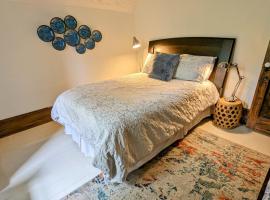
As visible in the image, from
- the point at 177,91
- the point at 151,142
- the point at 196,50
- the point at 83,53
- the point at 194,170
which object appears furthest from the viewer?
the point at 83,53

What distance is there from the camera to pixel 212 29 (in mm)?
2596

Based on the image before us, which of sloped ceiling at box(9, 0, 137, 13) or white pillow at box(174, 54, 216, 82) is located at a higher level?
sloped ceiling at box(9, 0, 137, 13)

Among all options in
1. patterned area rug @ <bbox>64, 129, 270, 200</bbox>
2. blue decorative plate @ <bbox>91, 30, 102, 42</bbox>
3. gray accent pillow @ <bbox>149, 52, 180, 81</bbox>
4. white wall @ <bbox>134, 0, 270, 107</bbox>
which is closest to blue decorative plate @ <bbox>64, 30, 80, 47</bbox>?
blue decorative plate @ <bbox>91, 30, 102, 42</bbox>

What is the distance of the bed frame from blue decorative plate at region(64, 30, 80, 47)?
1.67m

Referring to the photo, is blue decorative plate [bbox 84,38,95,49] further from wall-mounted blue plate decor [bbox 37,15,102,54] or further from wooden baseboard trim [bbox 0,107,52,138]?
wooden baseboard trim [bbox 0,107,52,138]

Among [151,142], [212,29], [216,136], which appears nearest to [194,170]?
[151,142]

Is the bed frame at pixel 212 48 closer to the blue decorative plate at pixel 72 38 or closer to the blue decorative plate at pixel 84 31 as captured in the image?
the blue decorative plate at pixel 84 31

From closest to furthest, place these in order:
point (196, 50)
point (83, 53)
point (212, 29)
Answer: point (212, 29) → point (196, 50) → point (83, 53)

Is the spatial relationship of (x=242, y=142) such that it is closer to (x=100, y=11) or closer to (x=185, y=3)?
(x=185, y=3)

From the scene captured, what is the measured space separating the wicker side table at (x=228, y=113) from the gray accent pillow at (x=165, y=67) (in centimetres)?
86

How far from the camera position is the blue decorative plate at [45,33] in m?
2.55

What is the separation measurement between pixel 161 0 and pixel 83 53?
5.78 feet

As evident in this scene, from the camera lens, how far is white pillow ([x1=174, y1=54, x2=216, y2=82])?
100.0 inches

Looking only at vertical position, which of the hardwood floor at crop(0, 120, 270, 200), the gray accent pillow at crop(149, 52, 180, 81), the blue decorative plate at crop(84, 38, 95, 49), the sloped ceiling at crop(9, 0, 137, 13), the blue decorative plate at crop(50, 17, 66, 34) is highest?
the sloped ceiling at crop(9, 0, 137, 13)
